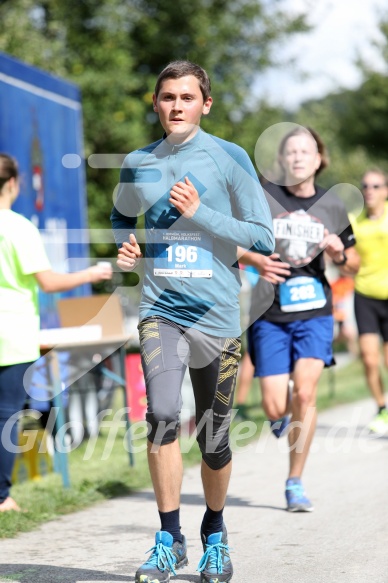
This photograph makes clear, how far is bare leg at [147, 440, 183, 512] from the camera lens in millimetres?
4172

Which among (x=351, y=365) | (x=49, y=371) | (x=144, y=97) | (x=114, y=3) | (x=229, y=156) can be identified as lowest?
(x=351, y=365)

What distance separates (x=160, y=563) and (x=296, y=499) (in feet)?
7.20

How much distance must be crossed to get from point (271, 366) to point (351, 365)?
12590 millimetres

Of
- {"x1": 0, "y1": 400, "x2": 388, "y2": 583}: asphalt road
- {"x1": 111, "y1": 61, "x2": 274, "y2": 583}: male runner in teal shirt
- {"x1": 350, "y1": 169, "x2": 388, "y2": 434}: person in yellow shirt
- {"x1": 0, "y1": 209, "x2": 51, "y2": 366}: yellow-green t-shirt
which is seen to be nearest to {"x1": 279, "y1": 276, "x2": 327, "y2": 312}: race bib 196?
{"x1": 0, "y1": 400, "x2": 388, "y2": 583}: asphalt road

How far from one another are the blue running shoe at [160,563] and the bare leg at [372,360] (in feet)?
19.6

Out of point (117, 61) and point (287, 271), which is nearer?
point (287, 271)

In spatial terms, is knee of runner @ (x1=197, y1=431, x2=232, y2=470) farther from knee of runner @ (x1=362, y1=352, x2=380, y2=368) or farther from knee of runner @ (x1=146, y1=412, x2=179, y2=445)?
knee of runner @ (x1=362, y1=352, x2=380, y2=368)

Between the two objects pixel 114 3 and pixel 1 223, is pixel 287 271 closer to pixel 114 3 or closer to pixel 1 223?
pixel 1 223

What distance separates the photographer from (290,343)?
→ 6406mm

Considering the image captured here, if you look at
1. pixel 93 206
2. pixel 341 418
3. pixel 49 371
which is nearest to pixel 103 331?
pixel 49 371

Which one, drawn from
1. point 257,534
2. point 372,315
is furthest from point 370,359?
point 257,534

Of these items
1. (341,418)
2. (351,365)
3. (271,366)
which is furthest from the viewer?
(351,365)

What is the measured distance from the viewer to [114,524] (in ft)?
19.4

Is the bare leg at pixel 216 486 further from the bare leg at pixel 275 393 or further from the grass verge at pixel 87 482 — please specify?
the bare leg at pixel 275 393
